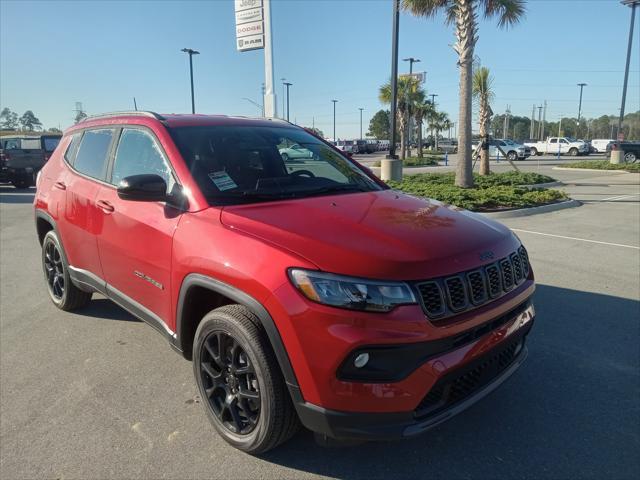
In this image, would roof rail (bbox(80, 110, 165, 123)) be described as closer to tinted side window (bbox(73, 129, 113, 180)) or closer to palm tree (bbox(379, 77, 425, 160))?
tinted side window (bbox(73, 129, 113, 180))

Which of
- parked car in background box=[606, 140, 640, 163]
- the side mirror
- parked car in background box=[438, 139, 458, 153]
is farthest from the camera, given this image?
parked car in background box=[438, 139, 458, 153]

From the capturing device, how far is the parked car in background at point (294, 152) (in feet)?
12.3

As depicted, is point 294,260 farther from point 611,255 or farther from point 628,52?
point 628,52

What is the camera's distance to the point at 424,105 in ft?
126

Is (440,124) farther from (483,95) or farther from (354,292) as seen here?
(354,292)

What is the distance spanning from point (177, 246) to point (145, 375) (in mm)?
1294

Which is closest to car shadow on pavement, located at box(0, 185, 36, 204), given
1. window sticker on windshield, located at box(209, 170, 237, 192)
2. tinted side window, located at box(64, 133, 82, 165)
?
tinted side window, located at box(64, 133, 82, 165)

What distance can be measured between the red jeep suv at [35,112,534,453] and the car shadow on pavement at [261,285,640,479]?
426 mm

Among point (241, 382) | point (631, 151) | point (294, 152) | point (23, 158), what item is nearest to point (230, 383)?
point (241, 382)

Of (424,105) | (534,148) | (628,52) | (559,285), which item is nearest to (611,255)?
(559,285)

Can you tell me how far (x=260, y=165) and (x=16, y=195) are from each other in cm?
1684

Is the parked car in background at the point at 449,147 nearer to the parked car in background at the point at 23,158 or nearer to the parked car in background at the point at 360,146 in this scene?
the parked car in background at the point at 360,146

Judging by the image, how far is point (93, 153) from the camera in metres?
4.13

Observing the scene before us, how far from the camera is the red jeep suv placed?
2111 mm
